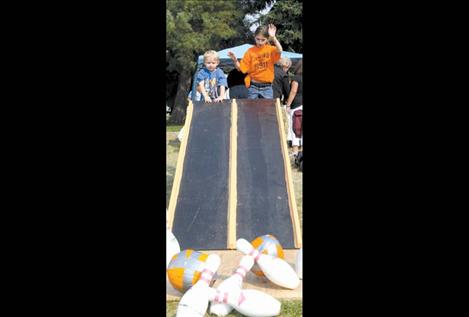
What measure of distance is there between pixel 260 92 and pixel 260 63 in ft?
0.95

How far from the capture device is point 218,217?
2582mm

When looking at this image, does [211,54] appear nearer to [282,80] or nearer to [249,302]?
[282,80]

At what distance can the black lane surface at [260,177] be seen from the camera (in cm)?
252

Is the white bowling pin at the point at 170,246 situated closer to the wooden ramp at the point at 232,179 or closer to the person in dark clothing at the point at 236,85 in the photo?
the wooden ramp at the point at 232,179

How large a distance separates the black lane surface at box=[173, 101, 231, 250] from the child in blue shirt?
62mm

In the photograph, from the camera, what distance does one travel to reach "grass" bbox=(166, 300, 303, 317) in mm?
1919

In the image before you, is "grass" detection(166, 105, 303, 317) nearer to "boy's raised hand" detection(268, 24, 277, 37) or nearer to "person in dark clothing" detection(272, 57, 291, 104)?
"person in dark clothing" detection(272, 57, 291, 104)

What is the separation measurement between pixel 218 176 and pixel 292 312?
1.02 meters

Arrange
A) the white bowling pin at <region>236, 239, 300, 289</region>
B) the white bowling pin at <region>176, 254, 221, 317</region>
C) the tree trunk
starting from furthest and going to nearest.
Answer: the tree trunk, the white bowling pin at <region>236, 239, 300, 289</region>, the white bowling pin at <region>176, 254, 221, 317</region>

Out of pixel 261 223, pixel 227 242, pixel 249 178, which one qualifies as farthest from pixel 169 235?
pixel 249 178

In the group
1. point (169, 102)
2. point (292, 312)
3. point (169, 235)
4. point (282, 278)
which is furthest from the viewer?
point (169, 102)

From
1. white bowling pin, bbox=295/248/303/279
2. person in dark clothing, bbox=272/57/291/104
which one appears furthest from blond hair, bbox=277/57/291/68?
white bowling pin, bbox=295/248/303/279

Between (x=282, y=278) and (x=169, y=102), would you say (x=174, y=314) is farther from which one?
(x=169, y=102)

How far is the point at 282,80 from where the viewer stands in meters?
3.16
